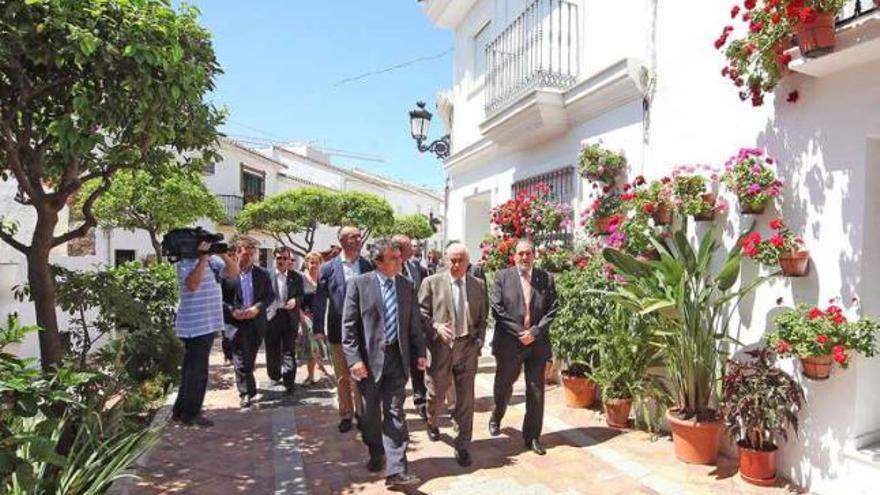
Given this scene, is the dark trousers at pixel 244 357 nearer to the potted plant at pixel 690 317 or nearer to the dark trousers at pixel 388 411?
the dark trousers at pixel 388 411

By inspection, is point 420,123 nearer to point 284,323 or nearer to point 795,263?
point 284,323

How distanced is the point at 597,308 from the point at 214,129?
401 centimetres

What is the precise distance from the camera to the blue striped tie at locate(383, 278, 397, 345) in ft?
15.5

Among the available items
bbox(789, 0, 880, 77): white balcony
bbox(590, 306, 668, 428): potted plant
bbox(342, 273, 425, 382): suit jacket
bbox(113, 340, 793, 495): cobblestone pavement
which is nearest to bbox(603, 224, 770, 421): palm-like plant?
bbox(590, 306, 668, 428): potted plant

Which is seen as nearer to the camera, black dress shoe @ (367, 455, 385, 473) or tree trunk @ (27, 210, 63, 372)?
tree trunk @ (27, 210, 63, 372)

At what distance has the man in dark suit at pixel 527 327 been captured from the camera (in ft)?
17.5

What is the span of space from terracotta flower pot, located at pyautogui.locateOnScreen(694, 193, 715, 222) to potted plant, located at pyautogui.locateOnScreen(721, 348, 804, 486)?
3.96 feet

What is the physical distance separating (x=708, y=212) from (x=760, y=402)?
5.49ft

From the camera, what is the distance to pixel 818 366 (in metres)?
4.14

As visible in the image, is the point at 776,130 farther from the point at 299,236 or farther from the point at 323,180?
the point at 323,180

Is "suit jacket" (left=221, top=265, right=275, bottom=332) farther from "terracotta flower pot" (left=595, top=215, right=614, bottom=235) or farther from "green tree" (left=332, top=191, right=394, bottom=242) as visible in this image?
"green tree" (left=332, top=191, right=394, bottom=242)

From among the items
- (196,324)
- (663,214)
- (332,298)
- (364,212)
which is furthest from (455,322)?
(364,212)

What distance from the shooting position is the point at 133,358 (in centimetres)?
730

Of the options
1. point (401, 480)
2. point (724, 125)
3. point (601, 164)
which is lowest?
point (401, 480)
